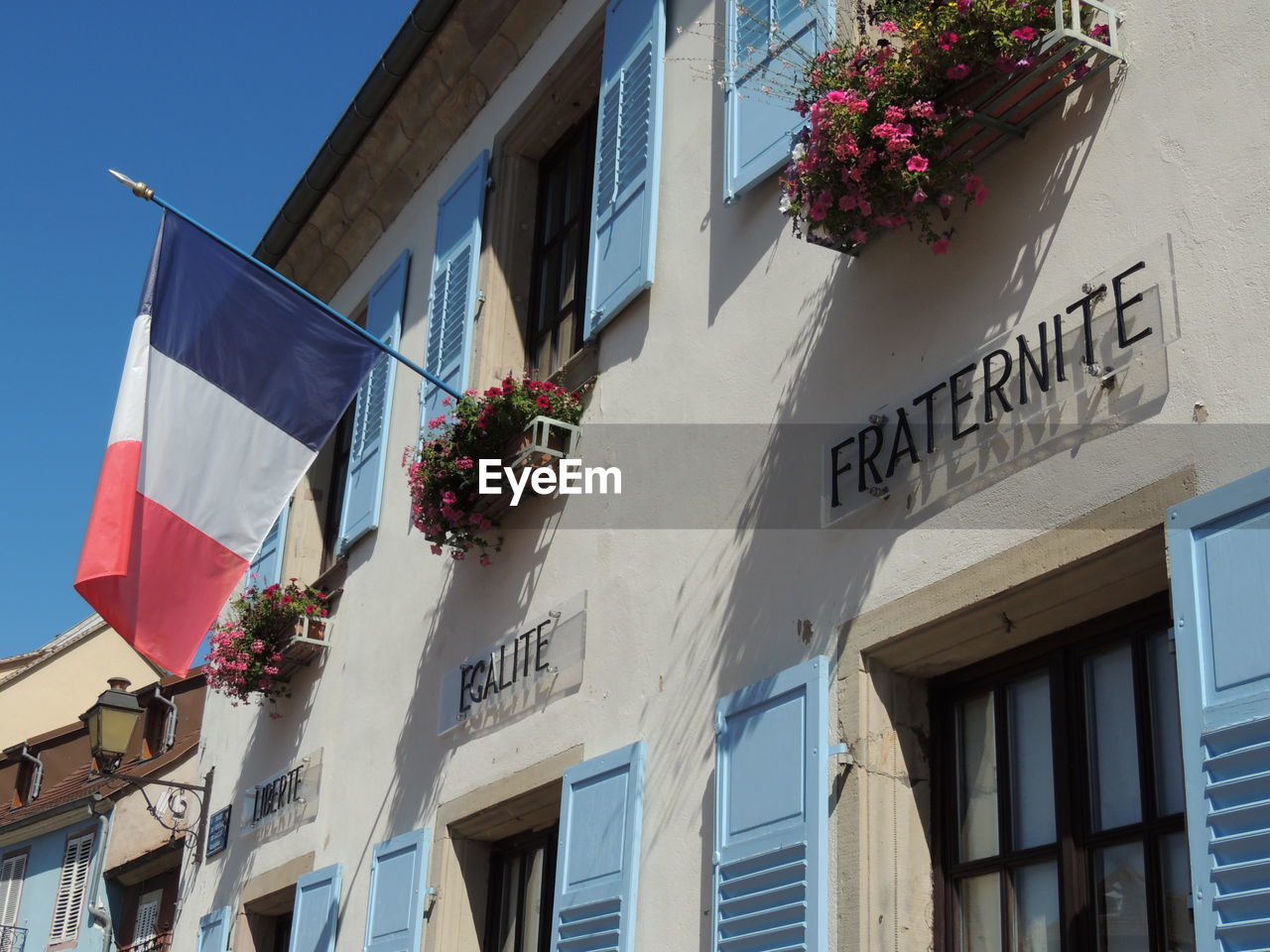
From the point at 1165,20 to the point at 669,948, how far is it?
3055 mm

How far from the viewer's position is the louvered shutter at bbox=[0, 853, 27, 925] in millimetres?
17719

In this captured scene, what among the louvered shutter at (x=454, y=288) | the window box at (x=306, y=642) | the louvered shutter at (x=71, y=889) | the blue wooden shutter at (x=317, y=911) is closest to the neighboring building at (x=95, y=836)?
the louvered shutter at (x=71, y=889)

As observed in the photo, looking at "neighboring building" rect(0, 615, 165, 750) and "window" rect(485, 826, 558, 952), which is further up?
"neighboring building" rect(0, 615, 165, 750)

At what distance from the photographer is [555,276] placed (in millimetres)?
7984

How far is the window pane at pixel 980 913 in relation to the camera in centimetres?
428

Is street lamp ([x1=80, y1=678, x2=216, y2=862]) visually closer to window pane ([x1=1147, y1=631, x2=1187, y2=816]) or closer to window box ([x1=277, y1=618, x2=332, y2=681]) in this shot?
window box ([x1=277, y1=618, x2=332, y2=681])

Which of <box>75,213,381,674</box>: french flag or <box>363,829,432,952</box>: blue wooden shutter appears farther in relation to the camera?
<box>363,829,432,952</box>: blue wooden shutter

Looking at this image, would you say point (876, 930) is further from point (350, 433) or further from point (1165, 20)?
point (350, 433)

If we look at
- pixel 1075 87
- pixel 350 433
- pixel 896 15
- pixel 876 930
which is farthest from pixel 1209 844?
pixel 350 433

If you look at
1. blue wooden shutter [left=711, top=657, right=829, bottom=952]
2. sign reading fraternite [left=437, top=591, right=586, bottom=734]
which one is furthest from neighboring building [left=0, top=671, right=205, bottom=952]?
blue wooden shutter [left=711, top=657, right=829, bottom=952]

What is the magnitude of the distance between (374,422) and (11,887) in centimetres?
1127

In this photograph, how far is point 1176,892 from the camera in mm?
3770

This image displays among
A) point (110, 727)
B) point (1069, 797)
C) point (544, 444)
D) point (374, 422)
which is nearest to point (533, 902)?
point (544, 444)

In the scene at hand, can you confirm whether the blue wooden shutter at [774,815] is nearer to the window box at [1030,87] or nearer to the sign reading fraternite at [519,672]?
the sign reading fraternite at [519,672]
